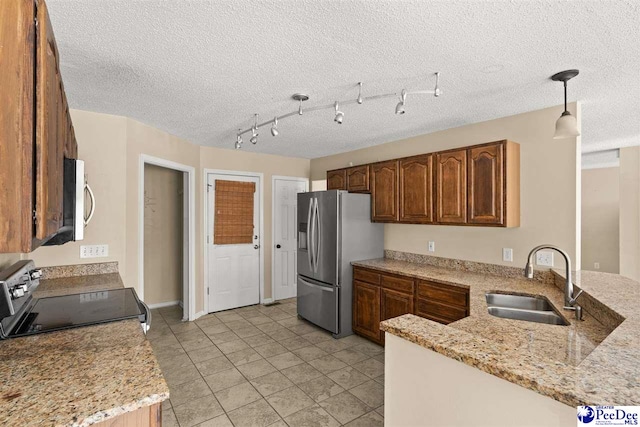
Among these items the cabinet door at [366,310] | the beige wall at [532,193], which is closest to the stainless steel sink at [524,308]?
the beige wall at [532,193]

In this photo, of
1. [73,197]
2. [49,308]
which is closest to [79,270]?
[49,308]

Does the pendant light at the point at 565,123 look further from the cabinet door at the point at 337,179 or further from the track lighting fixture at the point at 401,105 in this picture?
the cabinet door at the point at 337,179

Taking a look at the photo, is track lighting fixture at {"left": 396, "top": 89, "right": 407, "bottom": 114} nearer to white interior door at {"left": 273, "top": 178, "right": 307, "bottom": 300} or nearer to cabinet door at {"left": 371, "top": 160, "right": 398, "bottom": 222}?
cabinet door at {"left": 371, "top": 160, "right": 398, "bottom": 222}

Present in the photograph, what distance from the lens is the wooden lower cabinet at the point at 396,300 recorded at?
281 centimetres

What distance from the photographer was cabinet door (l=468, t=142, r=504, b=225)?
2.79 m

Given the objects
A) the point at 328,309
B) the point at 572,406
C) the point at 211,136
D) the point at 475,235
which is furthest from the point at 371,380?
the point at 211,136

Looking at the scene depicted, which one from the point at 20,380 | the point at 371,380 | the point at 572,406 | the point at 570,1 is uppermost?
the point at 570,1

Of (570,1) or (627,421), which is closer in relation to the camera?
(627,421)

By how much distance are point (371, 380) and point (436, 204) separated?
5.80 feet

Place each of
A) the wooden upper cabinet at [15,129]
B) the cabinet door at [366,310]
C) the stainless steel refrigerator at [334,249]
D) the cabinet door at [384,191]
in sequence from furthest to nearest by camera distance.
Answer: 1. the stainless steel refrigerator at [334,249]
2. the cabinet door at [384,191]
3. the cabinet door at [366,310]
4. the wooden upper cabinet at [15,129]

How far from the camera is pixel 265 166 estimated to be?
16.7ft

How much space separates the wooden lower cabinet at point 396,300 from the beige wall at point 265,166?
71.6 inches

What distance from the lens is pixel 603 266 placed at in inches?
235

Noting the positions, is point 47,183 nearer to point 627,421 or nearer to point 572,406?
point 572,406
